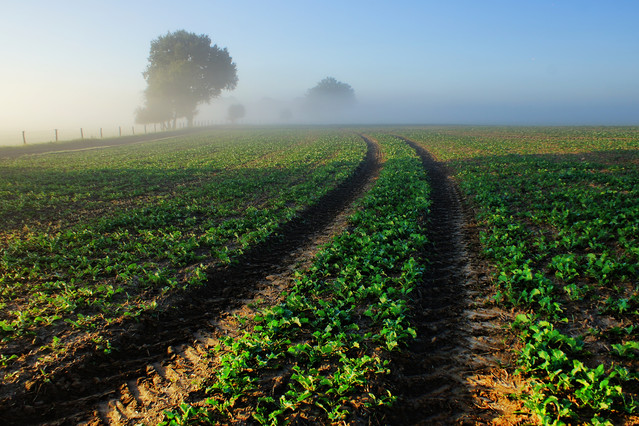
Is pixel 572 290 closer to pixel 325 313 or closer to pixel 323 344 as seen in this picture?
pixel 325 313

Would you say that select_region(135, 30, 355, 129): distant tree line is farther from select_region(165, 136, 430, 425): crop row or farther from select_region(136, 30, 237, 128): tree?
select_region(165, 136, 430, 425): crop row

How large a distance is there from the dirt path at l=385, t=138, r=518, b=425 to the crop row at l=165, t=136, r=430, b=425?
12.1 inches

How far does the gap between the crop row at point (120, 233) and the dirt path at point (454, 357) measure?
4877 millimetres

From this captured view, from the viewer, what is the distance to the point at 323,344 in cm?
541

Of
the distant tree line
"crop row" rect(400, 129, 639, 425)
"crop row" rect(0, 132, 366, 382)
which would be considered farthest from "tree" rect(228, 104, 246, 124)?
"crop row" rect(400, 129, 639, 425)

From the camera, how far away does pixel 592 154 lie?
28.1m

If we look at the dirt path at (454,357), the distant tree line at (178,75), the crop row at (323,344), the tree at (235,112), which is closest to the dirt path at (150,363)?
the crop row at (323,344)

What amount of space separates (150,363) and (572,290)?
7604 millimetres

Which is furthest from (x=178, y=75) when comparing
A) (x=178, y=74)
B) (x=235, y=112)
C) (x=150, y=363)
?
(x=150, y=363)

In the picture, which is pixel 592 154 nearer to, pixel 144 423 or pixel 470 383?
pixel 470 383

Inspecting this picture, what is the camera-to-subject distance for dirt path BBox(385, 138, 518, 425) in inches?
169

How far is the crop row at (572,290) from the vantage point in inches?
163

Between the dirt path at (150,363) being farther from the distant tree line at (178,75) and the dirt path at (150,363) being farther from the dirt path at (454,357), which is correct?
the distant tree line at (178,75)

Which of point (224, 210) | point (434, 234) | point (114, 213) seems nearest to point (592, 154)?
point (434, 234)
